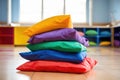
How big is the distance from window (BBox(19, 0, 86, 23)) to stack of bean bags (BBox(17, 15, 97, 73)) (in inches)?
223

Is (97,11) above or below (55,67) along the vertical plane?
above

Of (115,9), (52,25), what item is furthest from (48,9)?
(52,25)

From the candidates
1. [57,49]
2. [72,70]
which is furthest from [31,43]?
[72,70]

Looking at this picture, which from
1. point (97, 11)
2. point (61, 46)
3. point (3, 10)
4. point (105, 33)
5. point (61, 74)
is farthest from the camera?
point (97, 11)

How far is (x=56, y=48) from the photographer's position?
182cm

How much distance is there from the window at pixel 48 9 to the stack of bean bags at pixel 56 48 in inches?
223

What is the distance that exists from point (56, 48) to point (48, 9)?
5.85 meters

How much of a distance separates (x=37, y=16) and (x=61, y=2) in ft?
3.11

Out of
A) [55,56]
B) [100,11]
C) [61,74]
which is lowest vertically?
[61,74]

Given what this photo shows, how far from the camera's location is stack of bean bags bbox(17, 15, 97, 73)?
69.3 inches

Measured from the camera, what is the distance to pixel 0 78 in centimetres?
146

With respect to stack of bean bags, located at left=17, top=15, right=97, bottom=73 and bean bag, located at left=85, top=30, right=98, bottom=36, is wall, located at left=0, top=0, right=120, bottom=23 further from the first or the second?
stack of bean bags, located at left=17, top=15, right=97, bottom=73

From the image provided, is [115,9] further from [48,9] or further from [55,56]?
[55,56]

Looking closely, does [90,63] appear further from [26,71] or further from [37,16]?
[37,16]
